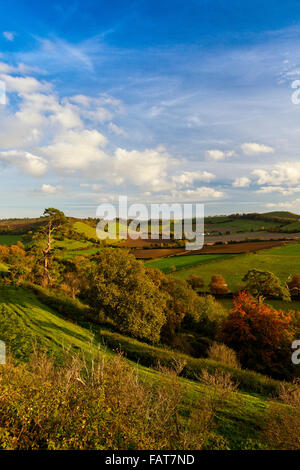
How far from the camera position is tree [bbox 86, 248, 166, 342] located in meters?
27.3

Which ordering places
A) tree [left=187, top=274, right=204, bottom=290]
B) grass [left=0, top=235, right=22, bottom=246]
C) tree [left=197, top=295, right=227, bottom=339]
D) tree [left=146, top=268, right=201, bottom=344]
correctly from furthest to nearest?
grass [left=0, top=235, right=22, bottom=246]
tree [left=187, top=274, right=204, bottom=290]
tree [left=197, top=295, right=227, bottom=339]
tree [left=146, top=268, right=201, bottom=344]

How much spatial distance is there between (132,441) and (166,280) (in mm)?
37293

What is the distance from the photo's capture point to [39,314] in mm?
23906

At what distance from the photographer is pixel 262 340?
29.3m

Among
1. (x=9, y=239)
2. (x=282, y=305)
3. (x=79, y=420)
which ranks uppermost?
(x=9, y=239)

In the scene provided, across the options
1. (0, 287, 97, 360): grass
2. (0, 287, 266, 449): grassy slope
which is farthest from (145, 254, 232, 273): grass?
(0, 287, 97, 360): grass

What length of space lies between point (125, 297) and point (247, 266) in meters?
54.1

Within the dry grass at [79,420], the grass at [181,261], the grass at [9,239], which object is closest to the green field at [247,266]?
the grass at [181,261]

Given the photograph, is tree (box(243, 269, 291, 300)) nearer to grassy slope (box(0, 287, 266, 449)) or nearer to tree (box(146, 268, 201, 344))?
tree (box(146, 268, 201, 344))

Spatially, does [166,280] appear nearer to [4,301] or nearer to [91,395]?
[4,301]

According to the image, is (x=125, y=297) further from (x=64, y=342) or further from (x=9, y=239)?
(x=9, y=239)

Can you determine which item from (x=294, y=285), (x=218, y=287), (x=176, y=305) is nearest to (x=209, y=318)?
(x=176, y=305)

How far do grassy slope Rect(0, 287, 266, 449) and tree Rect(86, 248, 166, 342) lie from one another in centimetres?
420
